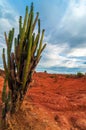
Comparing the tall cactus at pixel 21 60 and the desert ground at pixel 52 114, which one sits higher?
the tall cactus at pixel 21 60

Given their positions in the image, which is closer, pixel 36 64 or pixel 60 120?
pixel 36 64

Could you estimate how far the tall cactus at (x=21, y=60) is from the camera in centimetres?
787

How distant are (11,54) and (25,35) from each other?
62cm

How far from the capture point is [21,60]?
7.96 metres

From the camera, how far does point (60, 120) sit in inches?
349

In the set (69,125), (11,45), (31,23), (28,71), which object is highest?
(31,23)

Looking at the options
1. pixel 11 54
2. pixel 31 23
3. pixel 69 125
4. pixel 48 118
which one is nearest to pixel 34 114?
pixel 48 118

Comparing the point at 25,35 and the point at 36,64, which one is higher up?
the point at 25,35

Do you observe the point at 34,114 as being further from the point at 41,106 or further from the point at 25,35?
the point at 25,35

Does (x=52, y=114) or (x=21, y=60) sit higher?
(x=21, y=60)

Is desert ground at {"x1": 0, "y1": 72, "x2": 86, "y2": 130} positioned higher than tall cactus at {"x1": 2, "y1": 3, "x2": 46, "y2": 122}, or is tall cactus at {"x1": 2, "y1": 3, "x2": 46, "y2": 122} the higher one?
tall cactus at {"x1": 2, "y1": 3, "x2": 46, "y2": 122}

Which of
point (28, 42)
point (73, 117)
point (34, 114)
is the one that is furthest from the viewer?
point (73, 117)

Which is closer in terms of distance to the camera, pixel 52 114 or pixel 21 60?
pixel 21 60

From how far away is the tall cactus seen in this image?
7871 mm
